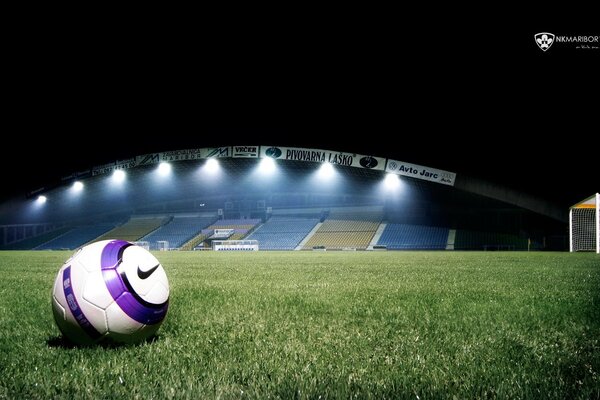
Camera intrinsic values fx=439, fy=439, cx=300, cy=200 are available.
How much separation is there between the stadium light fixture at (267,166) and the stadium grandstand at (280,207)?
136 mm

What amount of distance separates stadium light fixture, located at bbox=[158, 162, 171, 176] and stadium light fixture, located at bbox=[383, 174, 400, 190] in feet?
57.0

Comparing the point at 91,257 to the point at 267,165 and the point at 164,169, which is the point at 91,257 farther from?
the point at 164,169

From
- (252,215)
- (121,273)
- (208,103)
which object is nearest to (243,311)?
(121,273)

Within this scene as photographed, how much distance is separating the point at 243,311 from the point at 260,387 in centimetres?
213

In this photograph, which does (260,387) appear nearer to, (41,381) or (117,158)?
(41,381)

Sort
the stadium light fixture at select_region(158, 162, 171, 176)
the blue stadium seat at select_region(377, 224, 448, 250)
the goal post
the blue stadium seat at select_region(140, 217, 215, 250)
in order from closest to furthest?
1. the blue stadium seat at select_region(377, 224, 448, 250)
2. the stadium light fixture at select_region(158, 162, 171, 176)
3. the goal post
4. the blue stadium seat at select_region(140, 217, 215, 250)

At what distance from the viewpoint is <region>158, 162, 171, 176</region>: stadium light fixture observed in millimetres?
35150

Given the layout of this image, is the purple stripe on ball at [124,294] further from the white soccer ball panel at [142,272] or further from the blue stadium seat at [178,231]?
the blue stadium seat at [178,231]

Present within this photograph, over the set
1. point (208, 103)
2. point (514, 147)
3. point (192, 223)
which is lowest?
point (192, 223)

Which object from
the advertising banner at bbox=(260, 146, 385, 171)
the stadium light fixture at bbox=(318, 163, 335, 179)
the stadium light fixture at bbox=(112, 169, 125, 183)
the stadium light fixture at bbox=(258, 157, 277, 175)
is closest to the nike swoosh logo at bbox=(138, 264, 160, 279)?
the advertising banner at bbox=(260, 146, 385, 171)

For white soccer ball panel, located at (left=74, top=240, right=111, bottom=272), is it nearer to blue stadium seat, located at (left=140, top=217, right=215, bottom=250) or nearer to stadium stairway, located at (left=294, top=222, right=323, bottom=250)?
stadium stairway, located at (left=294, top=222, right=323, bottom=250)

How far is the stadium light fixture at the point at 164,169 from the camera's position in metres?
35.2

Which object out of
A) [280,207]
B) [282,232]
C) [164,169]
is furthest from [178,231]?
[282,232]

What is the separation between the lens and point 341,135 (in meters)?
30.7
